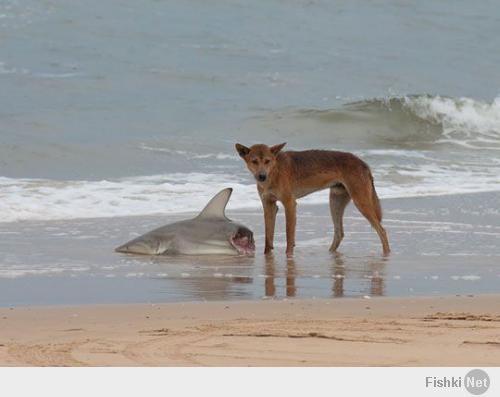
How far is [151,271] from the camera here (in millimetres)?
9766

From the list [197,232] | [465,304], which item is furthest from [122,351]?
[197,232]

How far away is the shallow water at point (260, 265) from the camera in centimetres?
876

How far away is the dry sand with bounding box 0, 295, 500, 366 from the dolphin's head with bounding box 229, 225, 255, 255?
282 cm

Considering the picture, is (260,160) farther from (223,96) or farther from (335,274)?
(223,96)

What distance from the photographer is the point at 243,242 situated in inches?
436

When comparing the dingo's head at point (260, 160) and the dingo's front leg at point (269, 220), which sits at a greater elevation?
the dingo's head at point (260, 160)

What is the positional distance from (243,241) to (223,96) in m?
14.0

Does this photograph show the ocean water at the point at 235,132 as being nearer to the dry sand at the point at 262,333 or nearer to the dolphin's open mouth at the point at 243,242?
the dolphin's open mouth at the point at 243,242

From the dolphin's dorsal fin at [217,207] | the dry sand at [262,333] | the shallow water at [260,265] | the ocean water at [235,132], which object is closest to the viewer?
the dry sand at [262,333]

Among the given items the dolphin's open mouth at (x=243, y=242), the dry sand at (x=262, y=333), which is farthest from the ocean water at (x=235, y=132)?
the dry sand at (x=262, y=333)

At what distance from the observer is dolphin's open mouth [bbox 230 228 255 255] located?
11008 mm

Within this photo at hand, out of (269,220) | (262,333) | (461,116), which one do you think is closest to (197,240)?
(269,220)

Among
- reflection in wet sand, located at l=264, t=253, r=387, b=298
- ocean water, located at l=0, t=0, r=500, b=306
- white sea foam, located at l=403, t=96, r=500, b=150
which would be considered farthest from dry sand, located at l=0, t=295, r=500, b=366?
white sea foam, located at l=403, t=96, r=500, b=150

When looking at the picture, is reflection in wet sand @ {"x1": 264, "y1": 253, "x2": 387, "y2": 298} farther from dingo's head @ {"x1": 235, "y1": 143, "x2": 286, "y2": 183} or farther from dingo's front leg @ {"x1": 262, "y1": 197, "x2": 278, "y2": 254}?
dingo's head @ {"x1": 235, "y1": 143, "x2": 286, "y2": 183}
